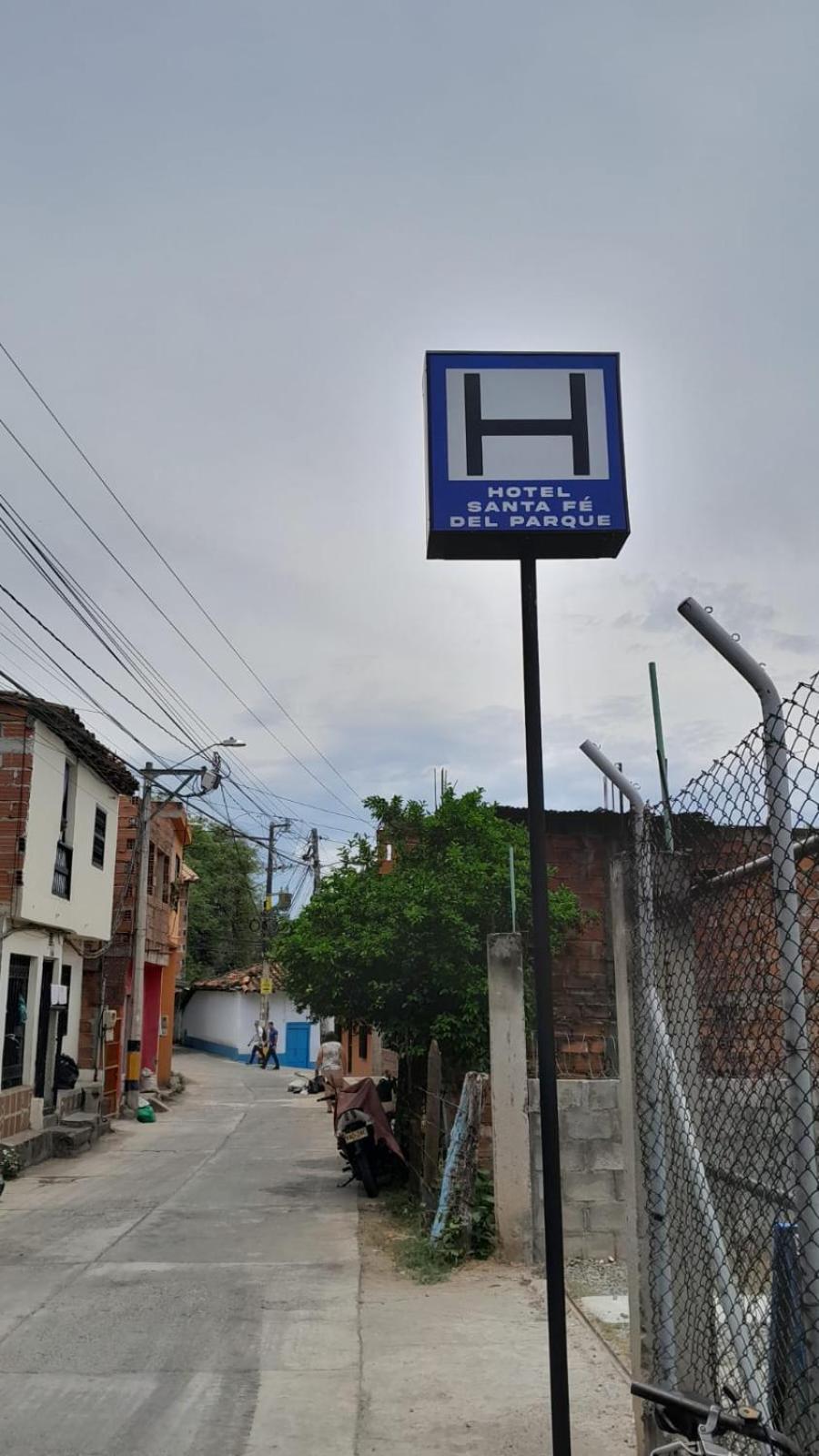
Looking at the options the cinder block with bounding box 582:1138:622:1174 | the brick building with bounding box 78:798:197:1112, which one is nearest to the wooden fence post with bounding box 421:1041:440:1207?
the cinder block with bounding box 582:1138:622:1174

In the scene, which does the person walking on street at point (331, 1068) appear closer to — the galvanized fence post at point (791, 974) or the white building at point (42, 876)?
the white building at point (42, 876)

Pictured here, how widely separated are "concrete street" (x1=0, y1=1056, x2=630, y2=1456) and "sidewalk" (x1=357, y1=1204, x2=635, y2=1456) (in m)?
0.02

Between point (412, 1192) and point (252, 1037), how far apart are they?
117 feet

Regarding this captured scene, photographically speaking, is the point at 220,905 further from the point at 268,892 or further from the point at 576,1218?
the point at 576,1218

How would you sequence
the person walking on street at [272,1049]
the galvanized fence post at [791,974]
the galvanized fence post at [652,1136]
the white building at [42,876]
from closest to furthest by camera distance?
1. the galvanized fence post at [791,974]
2. the galvanized fence post at [652,1136]
3. the white building at [42,876]
4. the person walking on street at [272,1049]

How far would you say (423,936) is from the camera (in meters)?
11.4

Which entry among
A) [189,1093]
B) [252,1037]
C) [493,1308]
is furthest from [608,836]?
[252,1037]

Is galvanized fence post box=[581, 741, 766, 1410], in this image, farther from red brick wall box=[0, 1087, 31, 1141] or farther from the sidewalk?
red brick wall box=[0, 1087, 31, 1141]

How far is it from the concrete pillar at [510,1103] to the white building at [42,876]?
874 cm

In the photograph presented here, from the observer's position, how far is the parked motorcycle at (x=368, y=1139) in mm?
12070

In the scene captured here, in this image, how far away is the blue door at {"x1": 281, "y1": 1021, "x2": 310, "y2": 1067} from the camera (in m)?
45.2

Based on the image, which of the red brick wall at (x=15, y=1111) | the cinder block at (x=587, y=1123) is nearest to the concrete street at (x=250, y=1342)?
the cinder block at (x=587, y=1123)

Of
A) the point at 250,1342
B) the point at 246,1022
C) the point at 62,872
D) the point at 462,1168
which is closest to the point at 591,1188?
the point at 462,1168

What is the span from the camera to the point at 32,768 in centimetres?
1602
